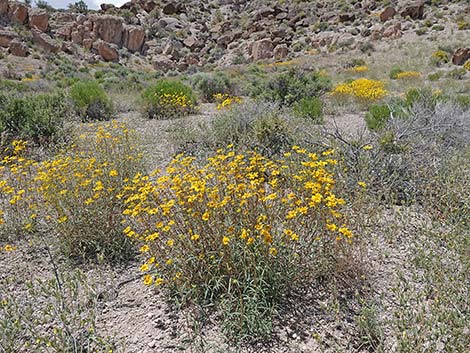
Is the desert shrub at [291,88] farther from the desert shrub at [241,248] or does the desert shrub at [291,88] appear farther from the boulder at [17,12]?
the boulder at [17,12]

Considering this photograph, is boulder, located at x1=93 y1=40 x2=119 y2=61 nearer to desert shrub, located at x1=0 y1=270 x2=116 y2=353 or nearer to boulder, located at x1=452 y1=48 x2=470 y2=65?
boulder, located at x1=452 y1=48 x2=470 y2=65

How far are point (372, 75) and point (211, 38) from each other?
3284 cm

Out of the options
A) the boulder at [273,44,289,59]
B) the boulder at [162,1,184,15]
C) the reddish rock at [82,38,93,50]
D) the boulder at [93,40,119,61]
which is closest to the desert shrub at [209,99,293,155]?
the boulder at [273,44,289,59]

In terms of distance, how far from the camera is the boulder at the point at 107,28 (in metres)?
39.4

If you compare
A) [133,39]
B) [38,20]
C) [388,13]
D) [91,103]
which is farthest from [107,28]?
[91,103]

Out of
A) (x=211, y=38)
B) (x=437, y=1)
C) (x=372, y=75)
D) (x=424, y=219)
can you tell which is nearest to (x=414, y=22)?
(x=437, y=1)

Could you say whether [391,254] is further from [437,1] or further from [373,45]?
[437,1]

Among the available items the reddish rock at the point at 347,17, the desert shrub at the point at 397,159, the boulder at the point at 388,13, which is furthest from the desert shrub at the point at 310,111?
the reddish rock at the point at 347,17

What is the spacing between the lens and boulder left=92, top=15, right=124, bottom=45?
3941 cm

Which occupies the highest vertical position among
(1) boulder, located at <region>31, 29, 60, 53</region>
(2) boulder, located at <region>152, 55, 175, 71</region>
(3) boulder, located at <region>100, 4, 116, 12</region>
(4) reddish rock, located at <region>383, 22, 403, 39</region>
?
(3) boulder, located at <region>100, 4, 116, 12</region>

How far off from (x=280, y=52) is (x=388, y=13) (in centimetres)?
1058

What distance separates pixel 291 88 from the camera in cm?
1004

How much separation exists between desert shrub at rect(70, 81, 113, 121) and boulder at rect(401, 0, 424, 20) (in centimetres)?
3135

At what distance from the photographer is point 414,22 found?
29359 mm
